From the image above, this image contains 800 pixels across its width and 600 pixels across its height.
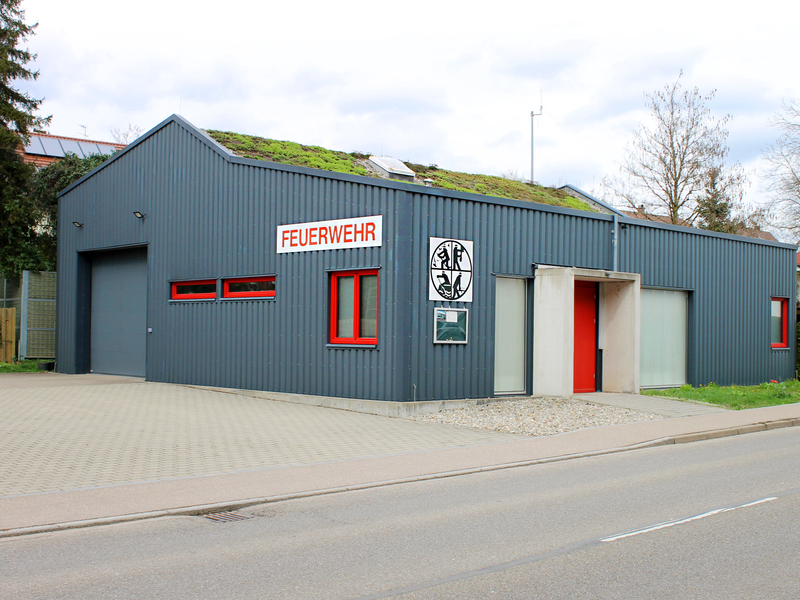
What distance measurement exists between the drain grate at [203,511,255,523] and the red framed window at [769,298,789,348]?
1962cm

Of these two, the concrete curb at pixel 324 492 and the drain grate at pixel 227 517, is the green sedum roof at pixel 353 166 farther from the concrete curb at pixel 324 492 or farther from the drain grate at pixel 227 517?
the drain grate at pixel 227 517

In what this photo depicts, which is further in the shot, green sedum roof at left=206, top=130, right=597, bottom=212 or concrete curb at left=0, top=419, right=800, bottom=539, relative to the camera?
green sedum roof at left=206, top=130, right=597, bottom=212

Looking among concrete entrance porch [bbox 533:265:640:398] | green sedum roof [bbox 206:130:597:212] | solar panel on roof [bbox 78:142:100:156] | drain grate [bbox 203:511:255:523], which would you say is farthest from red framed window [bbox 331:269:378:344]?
solar panel on roof [bbox 78:142:100:156]

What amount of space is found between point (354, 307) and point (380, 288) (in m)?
0.83

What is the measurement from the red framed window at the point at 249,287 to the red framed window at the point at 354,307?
1898mm

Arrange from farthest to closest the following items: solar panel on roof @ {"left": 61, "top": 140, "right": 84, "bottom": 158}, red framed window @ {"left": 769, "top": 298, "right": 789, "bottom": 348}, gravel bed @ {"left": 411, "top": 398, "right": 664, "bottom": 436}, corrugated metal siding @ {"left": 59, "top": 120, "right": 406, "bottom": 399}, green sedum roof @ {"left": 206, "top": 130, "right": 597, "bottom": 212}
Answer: solar panel on roof @ {"left": 61, "top": 140, "right": 84, "bottom": 158} < red framed window @ {"left": 769, "top": 298, "right": 789, "bottom": 348} < green sedum roof @ {"left": 206, "top": 130, "right": 597, "bottom": 212} < corrugated metal siding @ {"left": 59, "top": 120, "right": 406, "bottom": 399} < gravel bed @ {"left": 411, "top": 398, "right": 664, "bottom": 436}

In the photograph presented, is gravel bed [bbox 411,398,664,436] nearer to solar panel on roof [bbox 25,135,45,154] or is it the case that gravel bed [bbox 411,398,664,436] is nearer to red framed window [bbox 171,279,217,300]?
red framed window [bbox 171,279,217,300]

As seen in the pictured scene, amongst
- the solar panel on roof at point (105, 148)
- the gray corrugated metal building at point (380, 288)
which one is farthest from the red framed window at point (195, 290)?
the solar panel on roof at point (105, 148)

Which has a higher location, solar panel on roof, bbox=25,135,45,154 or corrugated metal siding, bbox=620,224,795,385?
solar panel on roof, bbox=25,135,45,154

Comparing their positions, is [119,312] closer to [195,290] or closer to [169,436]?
[195,290]

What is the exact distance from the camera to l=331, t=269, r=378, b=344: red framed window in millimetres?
15008

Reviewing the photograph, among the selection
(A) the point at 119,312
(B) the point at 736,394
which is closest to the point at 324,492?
(B) the point at 736,394

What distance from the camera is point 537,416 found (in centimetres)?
1397

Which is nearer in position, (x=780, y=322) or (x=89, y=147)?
(x=780, y=322)
